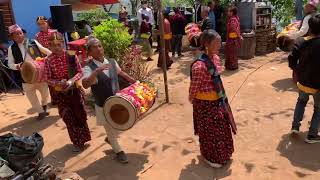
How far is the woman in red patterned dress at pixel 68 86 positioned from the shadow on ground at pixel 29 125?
1296mm

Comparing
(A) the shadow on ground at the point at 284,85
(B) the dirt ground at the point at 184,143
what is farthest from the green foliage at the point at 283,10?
(B) the dirt ground at the point at 184,143

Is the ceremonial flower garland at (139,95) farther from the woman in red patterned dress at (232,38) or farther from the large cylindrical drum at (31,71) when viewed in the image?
the woman in red patterned dress at (232,38)

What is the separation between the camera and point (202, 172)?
442 cm

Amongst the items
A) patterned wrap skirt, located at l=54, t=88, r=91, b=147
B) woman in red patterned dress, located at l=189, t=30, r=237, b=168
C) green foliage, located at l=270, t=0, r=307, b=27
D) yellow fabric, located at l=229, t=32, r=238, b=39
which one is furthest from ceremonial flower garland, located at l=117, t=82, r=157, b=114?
green foliage, located at l=270, t=0, r=307, b=27

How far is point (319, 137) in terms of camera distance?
4898 millimetres

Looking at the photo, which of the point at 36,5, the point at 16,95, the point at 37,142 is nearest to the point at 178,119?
the point at 37,142

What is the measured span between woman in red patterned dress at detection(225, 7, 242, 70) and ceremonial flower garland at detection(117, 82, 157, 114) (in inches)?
187

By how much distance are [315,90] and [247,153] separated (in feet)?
3.71

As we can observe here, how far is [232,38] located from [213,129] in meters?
5.00

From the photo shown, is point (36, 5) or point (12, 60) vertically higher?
point (36, 5)

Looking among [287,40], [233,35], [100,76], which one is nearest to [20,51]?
[100,76]

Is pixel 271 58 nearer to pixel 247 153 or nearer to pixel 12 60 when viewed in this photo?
pixel 247 153

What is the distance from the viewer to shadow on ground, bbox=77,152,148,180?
4.44m

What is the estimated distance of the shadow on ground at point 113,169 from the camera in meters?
4.44
